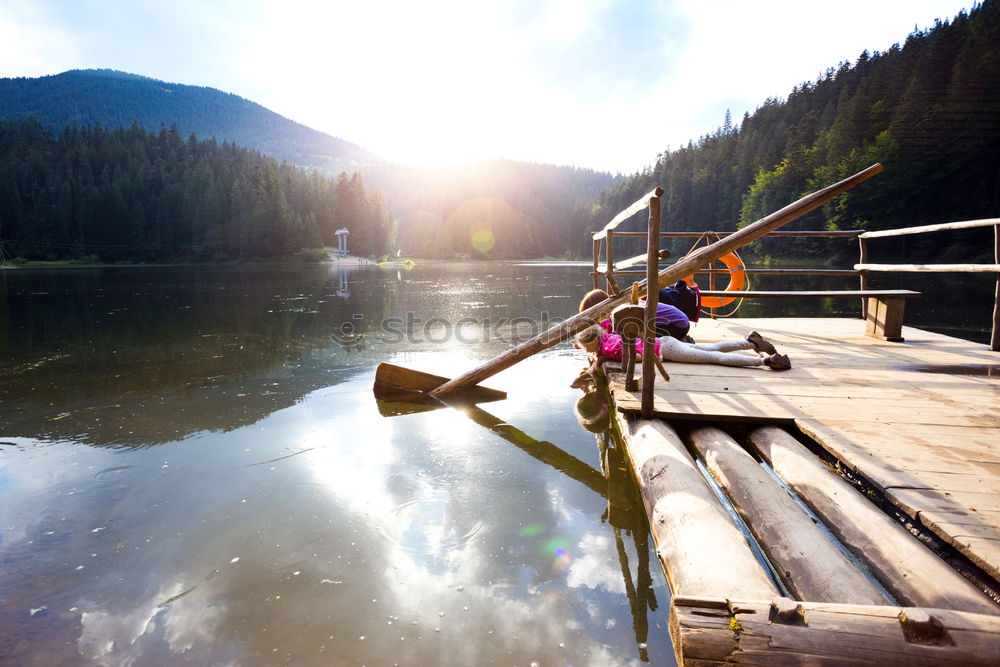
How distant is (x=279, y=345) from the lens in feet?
32.2

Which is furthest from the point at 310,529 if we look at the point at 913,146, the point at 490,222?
the point at 490,222

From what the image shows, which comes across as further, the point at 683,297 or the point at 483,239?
the point at 483,239

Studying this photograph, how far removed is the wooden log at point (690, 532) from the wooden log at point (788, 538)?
17 centimetres

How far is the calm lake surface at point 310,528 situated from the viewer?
239 centimetres

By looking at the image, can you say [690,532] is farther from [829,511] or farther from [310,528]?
[310,528]

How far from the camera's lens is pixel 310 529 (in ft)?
10.8

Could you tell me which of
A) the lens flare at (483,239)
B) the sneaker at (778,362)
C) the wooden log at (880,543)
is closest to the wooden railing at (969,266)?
the sneaker at (778,362)

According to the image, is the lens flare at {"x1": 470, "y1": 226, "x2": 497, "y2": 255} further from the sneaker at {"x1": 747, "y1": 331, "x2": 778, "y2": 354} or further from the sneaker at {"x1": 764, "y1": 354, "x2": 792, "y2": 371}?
the sneaker at {"x1": 764, "y1": 354, "x2": 792, "y2": 371}

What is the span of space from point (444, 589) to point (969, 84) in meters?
52.2

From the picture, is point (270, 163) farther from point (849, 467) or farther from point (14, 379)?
point (849, 467)

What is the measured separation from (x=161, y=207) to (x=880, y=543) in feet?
317

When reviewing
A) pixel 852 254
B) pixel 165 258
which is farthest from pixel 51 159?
pixel 852 254

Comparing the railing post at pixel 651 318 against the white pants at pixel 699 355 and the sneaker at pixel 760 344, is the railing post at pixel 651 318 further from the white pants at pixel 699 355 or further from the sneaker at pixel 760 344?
the sneaker at pixel 760 344

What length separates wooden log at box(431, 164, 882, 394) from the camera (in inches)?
164
